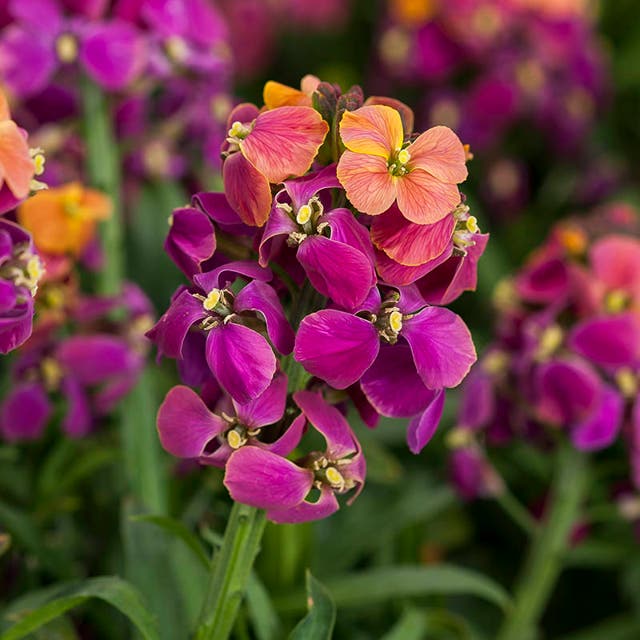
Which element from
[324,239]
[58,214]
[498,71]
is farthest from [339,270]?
[498,71]

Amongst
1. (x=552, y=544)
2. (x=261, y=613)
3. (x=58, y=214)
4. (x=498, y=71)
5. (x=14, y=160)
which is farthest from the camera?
(x=498, y=71)

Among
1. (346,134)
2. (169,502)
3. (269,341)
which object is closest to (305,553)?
(169,502)

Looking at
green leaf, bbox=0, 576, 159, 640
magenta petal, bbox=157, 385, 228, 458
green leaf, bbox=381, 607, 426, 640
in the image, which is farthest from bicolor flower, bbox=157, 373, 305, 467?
green leaf, bbox=381, 607, 426, 640

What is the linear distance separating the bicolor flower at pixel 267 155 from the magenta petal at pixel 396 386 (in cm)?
10

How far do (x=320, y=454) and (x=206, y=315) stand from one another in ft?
0.33

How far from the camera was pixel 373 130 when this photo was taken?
1.60 feet

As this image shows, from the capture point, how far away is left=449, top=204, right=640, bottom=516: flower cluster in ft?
2.69

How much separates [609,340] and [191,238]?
1.45ft

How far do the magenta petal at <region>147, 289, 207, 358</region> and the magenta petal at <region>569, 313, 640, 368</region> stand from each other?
43 cm

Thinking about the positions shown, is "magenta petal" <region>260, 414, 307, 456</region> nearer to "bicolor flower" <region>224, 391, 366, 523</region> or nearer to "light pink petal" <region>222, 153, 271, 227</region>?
"bicolor flower" <region>224, 391, 366, 523</region>

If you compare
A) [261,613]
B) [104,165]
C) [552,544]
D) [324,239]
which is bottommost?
[552,544]

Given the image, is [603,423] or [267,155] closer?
[267,155]

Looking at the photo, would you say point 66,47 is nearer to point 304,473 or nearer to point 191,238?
point 191,238

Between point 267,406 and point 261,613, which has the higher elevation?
point 267,406
